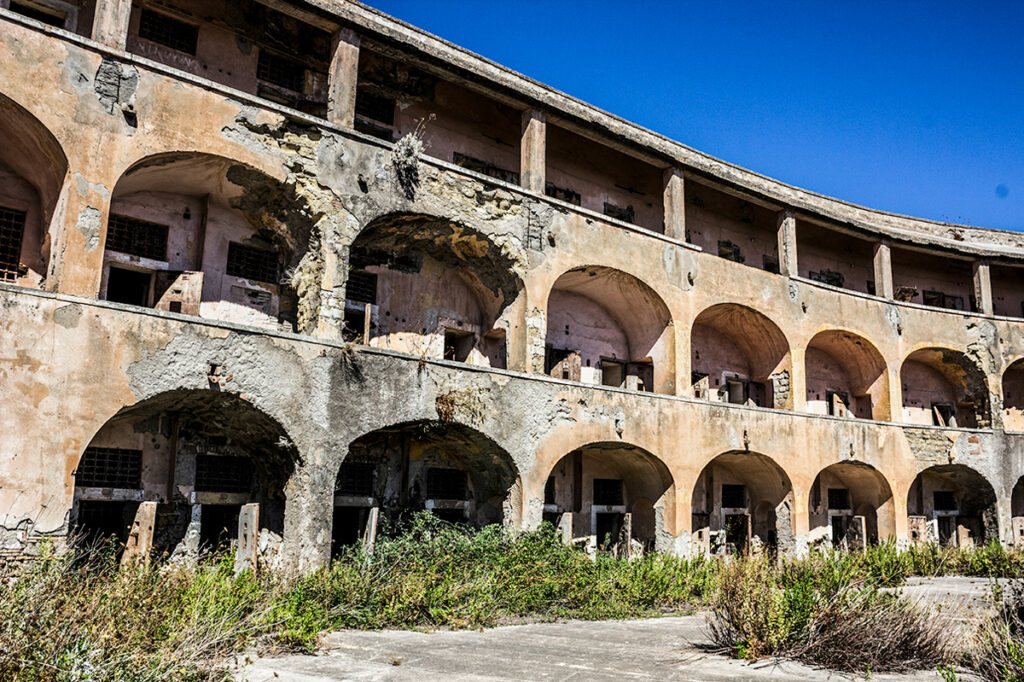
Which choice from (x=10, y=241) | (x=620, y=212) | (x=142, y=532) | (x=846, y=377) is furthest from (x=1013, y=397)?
(x=10, y=241)

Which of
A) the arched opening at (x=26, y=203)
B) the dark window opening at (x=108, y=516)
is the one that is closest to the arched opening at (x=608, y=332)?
the dark window opening at (x=108, y=516)

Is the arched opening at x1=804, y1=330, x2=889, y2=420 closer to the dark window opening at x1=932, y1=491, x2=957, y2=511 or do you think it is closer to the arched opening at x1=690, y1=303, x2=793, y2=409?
the arched opening at x1=690, y1=303, x2=793, y2=409

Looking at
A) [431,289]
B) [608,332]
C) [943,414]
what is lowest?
[943,414]

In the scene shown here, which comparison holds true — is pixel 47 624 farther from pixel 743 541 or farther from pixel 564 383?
pixel 743 541

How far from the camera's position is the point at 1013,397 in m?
26.8

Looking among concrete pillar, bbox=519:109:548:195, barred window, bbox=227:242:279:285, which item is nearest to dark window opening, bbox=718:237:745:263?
concrete pillar, bbox=519:109:548:195

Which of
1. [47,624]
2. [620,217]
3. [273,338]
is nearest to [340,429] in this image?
[273,338]

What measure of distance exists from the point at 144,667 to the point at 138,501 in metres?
8.41

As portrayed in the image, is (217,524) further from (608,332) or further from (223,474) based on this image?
(608,332)

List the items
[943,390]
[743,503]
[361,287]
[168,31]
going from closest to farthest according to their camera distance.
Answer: [168,31]
[361,287]
[743,503]
[943,390]

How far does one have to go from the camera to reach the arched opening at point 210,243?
13.8 m

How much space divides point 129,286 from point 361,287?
4.26m

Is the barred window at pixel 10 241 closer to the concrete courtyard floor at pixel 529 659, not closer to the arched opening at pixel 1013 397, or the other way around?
the concrete courtyard floor at pixel 529 659

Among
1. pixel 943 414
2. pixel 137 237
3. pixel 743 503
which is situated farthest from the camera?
pixel 943 414
